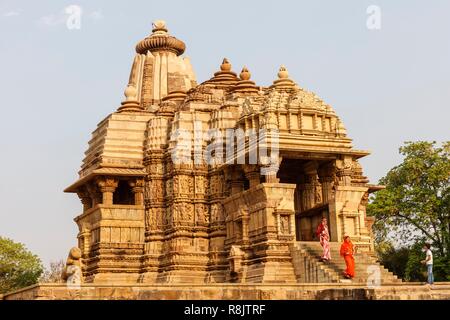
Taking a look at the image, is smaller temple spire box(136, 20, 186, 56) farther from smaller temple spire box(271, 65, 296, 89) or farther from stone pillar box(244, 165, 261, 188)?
stone pillar box(244, 165, 261, 188)

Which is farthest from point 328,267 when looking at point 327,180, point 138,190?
point 138,190

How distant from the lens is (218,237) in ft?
91.7

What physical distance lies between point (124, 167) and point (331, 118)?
794cm

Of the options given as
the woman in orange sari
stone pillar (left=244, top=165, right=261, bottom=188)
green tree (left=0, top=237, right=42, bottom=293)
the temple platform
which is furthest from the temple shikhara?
green tree (left=0, top=237, right=42, bottom=293)

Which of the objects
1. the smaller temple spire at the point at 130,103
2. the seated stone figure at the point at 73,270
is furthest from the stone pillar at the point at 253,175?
the seated stone figure at the point at 73,270

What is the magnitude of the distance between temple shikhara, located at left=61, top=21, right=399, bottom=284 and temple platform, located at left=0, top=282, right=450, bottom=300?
13.3 feet

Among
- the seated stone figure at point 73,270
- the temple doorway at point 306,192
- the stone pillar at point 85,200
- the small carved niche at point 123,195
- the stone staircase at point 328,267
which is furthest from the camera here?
the stone pillar at point 85,200

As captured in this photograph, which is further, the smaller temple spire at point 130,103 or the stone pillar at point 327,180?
the smaller temple spire at point 130,103

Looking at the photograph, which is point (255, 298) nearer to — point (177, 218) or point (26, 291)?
point (26, 291)

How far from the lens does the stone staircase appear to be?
22.8 m

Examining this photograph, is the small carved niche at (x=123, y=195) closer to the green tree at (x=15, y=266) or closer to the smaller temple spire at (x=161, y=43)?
the smaller temple spire at (x=161, y=43)

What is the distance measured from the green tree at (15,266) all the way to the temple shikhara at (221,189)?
18277 mm

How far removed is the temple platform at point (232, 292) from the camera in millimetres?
18000
